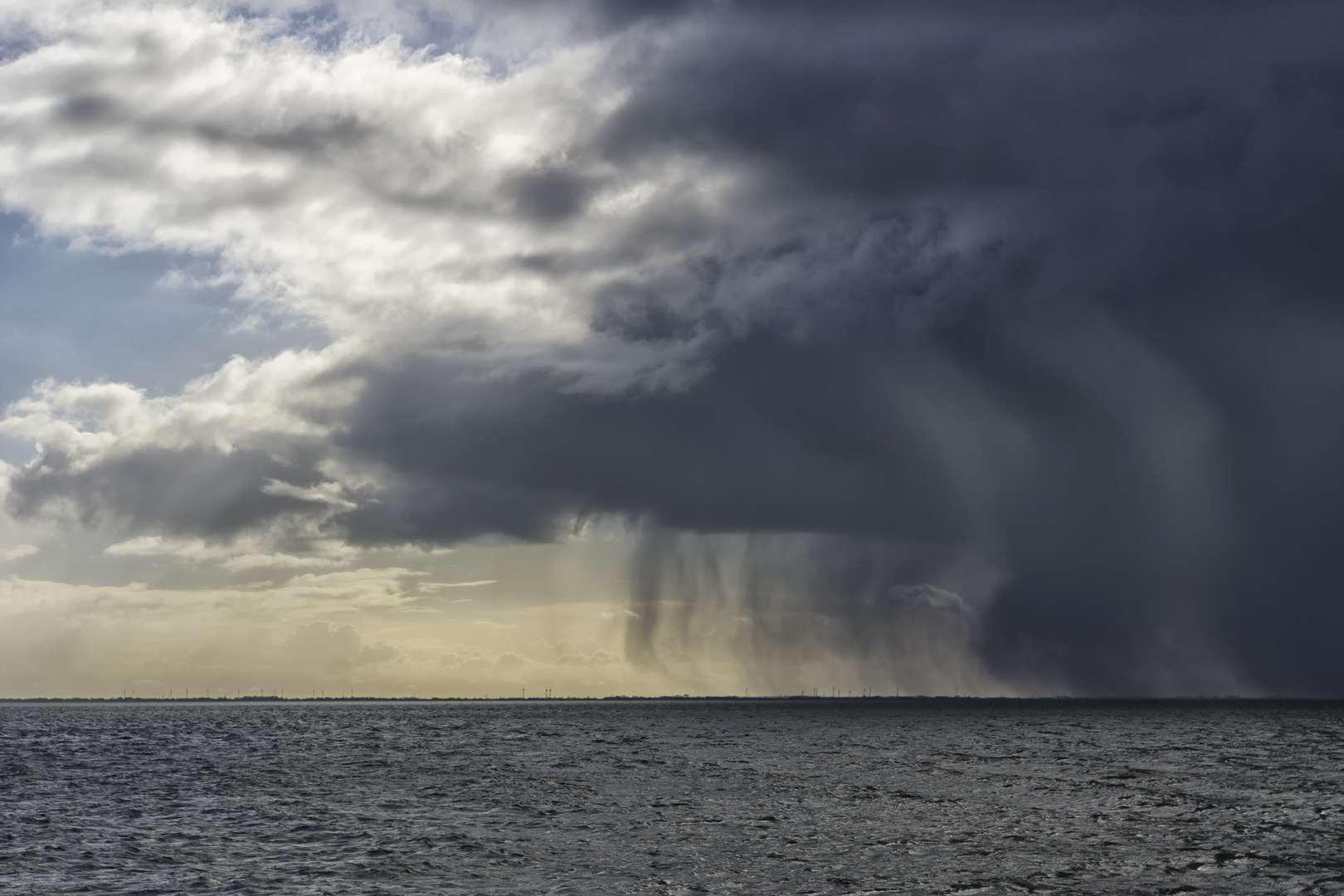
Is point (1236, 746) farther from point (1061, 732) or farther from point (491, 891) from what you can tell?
point (491, 891)

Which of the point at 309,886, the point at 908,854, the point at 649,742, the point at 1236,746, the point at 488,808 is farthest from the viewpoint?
the point at 649,742

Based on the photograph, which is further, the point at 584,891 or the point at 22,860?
the point at 22,860

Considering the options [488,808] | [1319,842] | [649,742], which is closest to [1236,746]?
[649,742]

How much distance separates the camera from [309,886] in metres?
46.6

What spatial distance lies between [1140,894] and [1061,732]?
544 feet

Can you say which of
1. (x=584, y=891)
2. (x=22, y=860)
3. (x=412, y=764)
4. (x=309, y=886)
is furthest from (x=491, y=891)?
(x=412, y=764)

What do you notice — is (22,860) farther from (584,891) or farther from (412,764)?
(412,764)

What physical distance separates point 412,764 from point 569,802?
44670mm

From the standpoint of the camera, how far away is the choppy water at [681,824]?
47.8m

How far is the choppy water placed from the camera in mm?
47750

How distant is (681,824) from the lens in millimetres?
65062

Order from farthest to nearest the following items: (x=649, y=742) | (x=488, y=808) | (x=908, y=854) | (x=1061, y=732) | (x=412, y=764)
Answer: (x=1061, y=732)
(x=649, y=742)
(x=412, y=764)
(x=488, y=808)
(x=908, y=854)

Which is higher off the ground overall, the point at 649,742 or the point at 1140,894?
the point at 1140,894

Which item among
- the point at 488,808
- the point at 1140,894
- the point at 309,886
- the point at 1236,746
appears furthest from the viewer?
the point at 1236,746
